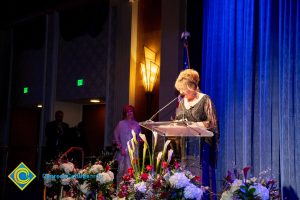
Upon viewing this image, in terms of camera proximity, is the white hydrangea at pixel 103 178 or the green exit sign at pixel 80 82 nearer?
the white hydrangea at pixel 103 178

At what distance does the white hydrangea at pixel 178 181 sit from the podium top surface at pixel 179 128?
558 millimetres

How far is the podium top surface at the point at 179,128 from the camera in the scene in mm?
2936

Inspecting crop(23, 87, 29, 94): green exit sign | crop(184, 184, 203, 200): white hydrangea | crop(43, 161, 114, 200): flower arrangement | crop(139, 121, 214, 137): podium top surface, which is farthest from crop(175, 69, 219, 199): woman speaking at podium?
crop(23, 87, 29, 94): green exit sign

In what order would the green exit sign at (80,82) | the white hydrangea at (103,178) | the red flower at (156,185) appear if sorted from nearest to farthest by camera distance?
1. the red flower at (156,185)
2. the white hydrangea at (103,178)
3. the green exit sign at (80,82)

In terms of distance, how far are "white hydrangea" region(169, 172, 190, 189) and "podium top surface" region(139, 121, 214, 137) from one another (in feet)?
1.83

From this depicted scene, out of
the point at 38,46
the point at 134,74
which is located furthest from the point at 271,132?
the point at 38,46

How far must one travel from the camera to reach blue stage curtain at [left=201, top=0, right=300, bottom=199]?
4070mm

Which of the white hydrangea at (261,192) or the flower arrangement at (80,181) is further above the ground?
the white hydrangea at (261,192)

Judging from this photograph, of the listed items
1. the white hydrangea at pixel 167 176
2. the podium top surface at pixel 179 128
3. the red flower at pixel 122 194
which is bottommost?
the red flower at pixel 122 194

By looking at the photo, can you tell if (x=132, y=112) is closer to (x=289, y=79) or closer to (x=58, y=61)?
(x=289, y=79)

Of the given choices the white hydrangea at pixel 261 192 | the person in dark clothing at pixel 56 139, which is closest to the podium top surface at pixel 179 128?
the white hydrangea at pixel 261 192

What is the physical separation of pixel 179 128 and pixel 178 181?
2.39ft

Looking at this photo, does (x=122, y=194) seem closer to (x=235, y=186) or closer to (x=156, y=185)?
(x=156, y=185)

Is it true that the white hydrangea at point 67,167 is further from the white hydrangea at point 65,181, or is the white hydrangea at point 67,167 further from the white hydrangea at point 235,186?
the white hydrangea at point 235,186
